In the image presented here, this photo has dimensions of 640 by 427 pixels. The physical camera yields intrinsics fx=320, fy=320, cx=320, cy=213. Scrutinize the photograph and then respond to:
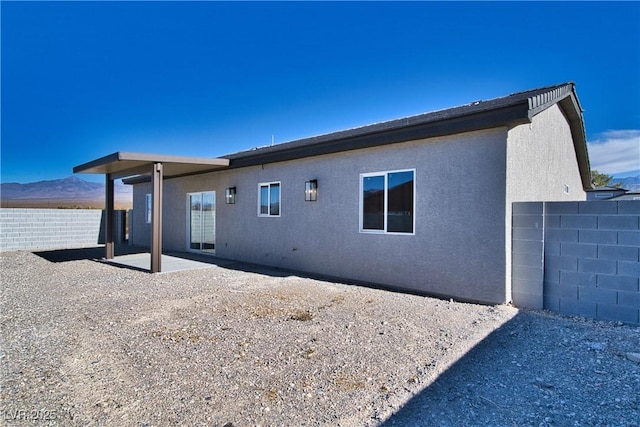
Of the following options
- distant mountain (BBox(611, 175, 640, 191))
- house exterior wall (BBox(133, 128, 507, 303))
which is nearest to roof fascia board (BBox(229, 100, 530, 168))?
house exterior wall (BBox(133, 128, 507, 303))

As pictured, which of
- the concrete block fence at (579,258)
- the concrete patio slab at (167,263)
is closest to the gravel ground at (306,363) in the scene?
the concrete block fence at (579,258)

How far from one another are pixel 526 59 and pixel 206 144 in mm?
16464

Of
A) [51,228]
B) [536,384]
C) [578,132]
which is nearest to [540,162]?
[578,132]

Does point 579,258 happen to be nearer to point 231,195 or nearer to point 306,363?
point 306,363

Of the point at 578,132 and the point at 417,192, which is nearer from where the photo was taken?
the point at 417,192

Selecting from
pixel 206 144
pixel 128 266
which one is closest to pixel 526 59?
pixel 128 266

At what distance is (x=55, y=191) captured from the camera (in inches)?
1465

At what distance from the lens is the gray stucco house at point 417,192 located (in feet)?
18.0

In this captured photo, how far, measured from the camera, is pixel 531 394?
2777 millimetres

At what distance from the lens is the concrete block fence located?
4668 mm

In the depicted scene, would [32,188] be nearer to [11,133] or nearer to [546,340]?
[11,133]

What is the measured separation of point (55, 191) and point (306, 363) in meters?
45.9

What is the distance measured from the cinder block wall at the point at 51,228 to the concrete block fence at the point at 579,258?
734 inches

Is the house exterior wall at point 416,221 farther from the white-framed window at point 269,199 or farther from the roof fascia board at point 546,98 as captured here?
the roof fascia board at point 546,98
